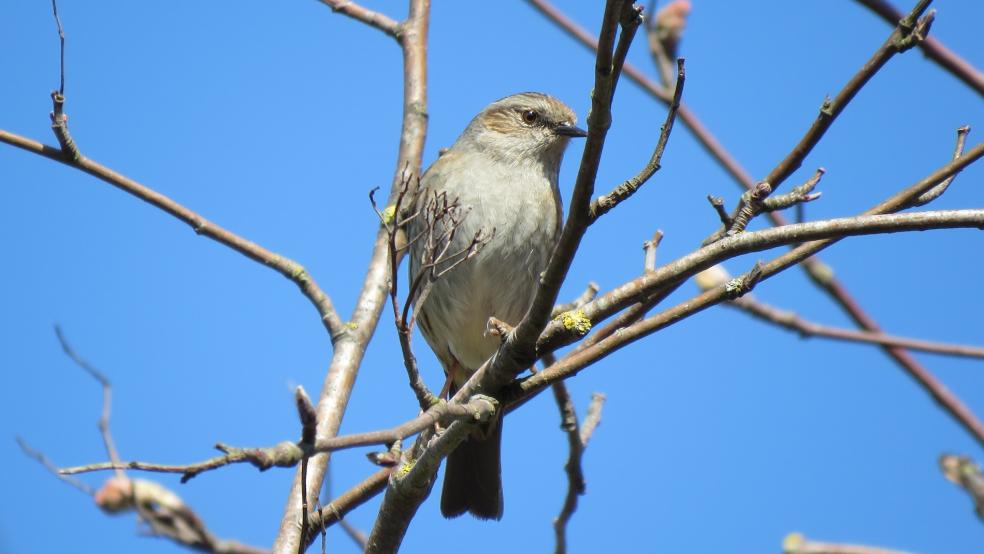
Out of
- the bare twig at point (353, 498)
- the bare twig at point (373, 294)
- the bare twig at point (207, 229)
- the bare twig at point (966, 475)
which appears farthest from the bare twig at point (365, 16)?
the bare twig at point (966, 475)

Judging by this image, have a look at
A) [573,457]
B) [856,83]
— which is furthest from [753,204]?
[573,457]

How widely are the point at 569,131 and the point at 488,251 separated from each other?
108cm

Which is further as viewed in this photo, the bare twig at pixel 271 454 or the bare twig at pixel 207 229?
Result: the bare twig at pixel 207 229

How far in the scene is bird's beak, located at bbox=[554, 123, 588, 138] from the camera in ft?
20.2

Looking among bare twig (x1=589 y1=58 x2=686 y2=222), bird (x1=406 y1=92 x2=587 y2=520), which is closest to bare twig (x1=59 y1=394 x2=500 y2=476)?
bare twig (x1=589 y1=58 x2=686 y2=222)

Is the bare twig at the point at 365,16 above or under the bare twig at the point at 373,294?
above

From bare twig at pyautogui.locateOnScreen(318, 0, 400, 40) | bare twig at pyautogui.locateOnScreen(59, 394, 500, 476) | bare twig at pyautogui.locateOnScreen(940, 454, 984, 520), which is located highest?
bare twig at pyautogui.locateOnScreen(318, 0, 400, 40)

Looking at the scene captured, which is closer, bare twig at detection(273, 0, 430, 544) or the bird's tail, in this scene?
bare twig at detection(273, 0, 430, 544)

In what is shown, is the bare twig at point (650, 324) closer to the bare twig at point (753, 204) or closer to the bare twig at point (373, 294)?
the bare twig at point (753, 204)

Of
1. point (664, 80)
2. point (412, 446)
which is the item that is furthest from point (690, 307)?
point (664, 80)

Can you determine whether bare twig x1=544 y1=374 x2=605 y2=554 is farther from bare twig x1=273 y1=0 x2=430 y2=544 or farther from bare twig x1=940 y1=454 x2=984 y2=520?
bare twig x1=940 y1=454 x2=984 y2=520

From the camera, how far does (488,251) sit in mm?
5590

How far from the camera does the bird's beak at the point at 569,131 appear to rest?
243 inches

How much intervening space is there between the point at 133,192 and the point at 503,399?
1.91 m
